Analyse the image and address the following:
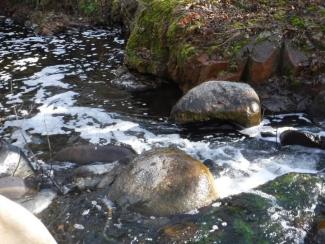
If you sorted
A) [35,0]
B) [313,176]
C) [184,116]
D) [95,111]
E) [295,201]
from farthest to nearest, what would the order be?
[35,0]
[95,111]
[184,116]
[313,176]
[295,201]

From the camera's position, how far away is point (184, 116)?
7.04 meters

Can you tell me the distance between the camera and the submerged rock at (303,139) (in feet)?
20.4

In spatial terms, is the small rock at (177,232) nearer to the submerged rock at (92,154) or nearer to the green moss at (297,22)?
the submerged rock at (92,154)

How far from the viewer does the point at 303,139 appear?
623 cm

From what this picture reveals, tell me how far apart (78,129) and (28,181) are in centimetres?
163

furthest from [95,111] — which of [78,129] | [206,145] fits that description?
[206,145]

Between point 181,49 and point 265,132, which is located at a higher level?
point 181,49

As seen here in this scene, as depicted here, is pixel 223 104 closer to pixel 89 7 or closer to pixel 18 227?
pixel 18 227

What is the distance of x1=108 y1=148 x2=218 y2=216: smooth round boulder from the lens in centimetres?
483

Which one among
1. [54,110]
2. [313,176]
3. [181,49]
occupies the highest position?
[181,49]

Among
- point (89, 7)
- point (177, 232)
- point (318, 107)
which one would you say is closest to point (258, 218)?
point (177, 232)

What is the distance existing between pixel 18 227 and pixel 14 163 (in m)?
4.18

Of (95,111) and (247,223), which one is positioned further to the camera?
(95,111)

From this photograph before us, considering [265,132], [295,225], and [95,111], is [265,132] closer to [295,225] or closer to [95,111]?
[295,225]
